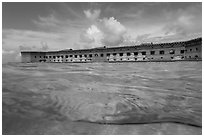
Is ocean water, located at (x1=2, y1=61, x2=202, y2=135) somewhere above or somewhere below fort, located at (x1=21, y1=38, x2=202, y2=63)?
below

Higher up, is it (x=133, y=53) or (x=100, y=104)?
(x=133, y=53)

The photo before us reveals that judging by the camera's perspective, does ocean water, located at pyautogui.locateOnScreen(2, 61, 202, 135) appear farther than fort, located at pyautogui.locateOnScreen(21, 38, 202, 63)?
No

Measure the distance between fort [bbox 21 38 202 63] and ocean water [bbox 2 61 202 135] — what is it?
22112 mm

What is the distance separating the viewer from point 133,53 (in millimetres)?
34594

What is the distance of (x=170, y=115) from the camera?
11.6ft

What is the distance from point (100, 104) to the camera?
167 inches

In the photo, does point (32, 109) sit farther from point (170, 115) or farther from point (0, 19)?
point (170, 115)

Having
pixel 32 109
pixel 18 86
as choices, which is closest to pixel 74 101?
pixel 32 109

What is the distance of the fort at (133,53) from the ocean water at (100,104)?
72.5ft

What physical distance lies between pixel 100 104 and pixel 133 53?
31.3m

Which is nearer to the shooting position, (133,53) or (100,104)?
(100,104)

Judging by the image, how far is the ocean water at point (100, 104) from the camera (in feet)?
9.90

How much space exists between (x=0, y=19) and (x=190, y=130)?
4270mm

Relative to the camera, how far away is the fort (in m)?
29.6
